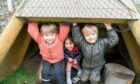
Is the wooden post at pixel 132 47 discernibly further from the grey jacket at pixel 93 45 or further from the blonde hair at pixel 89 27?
the blonde hair at pixel 89 27

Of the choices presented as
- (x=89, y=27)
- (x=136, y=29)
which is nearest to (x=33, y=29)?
(x=89, y=27)

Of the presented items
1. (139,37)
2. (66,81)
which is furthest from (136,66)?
(66,81)

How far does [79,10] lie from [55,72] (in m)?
0.85

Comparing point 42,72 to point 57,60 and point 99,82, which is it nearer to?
point 57,60

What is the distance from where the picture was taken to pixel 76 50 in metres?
4.00

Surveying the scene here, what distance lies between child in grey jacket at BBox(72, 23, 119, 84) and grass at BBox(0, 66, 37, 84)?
813 millimetres

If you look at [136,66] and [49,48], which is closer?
[49,48]

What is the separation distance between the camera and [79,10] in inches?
141

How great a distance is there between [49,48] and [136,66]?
1174mm

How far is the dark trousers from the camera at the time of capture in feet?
12.7

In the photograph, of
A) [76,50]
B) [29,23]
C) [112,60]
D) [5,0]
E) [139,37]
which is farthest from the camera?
[5,0]

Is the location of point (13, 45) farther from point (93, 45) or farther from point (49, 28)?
point (93, 45)

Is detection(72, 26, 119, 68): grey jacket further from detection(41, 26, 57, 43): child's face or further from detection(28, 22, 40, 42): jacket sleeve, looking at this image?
detection(28, 22, 40, 42): jacket sleeve

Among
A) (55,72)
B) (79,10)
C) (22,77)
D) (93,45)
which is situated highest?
(79,10)
